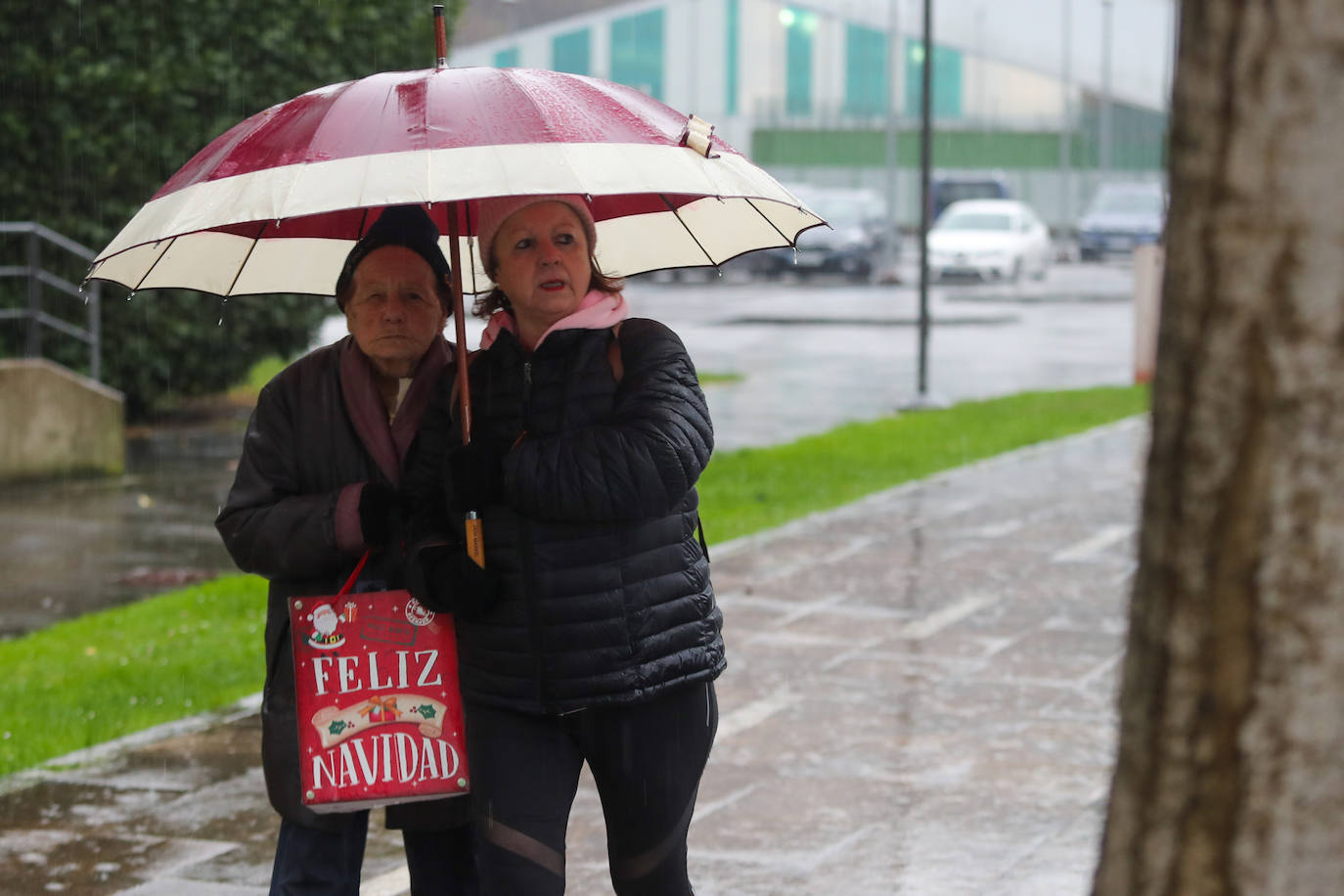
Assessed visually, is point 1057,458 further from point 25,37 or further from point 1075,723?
point 25,37

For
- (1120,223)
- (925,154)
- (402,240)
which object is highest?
(925,154)

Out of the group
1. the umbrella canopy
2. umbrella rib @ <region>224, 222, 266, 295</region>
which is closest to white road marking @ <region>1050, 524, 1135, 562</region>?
the umbrella canopy

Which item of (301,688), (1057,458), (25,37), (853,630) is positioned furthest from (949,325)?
(301,688)

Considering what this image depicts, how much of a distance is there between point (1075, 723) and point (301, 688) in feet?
11.0

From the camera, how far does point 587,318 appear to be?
3.24 metres

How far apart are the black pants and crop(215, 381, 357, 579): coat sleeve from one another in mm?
416

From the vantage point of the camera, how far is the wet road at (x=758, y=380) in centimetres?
903

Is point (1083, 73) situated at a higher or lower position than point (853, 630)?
higher

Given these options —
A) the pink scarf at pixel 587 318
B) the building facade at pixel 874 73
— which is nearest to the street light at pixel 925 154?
the pink scarf at pixel 587 318

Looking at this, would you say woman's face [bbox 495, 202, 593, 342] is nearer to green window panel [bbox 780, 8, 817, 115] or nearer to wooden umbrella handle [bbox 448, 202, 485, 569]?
wooden umbrella handle [bbox 448, 202, 485, 569]

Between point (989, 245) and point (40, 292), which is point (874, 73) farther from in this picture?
point (40, 292)

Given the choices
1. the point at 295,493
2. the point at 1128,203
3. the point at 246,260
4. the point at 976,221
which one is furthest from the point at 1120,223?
the point at 295,493

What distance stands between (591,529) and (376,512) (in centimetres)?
46

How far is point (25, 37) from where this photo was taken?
12.6 metres
